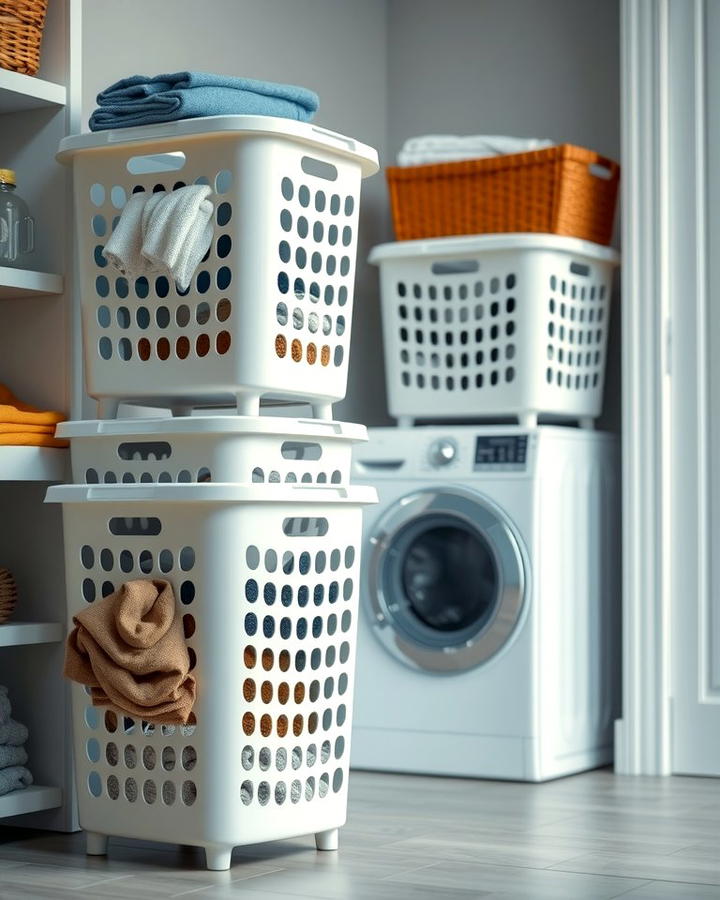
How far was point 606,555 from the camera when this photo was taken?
3.54 metres

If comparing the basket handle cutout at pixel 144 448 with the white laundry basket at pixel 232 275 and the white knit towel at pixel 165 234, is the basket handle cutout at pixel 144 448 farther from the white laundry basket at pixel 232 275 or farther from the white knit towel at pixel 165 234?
the white knit towel at pixel 165 234

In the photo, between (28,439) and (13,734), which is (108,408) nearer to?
(28,439)

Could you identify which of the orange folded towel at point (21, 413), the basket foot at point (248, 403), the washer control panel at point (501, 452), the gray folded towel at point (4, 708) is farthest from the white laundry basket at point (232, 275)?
the washer control panel at point (501, 452)

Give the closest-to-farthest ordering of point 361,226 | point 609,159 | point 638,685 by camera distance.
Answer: point 638,685, point 609,159, point 361,226

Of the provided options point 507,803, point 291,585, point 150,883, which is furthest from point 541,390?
point 150,883

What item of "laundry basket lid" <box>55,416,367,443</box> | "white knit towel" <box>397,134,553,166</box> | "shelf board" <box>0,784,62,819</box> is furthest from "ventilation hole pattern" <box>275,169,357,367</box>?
"white knit towel" <box>397,134,553,166</box>

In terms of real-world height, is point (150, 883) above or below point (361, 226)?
below

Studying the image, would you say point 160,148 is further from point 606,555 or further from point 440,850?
point 606,555

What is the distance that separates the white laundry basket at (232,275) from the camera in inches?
91.4

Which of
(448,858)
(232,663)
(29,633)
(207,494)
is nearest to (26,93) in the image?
(207,494)

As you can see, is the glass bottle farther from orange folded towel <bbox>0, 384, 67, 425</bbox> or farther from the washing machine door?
the washing machine door

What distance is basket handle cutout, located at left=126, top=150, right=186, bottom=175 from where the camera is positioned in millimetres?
2473

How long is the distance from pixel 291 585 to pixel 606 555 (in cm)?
135

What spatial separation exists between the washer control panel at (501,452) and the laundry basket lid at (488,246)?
1.46ft
